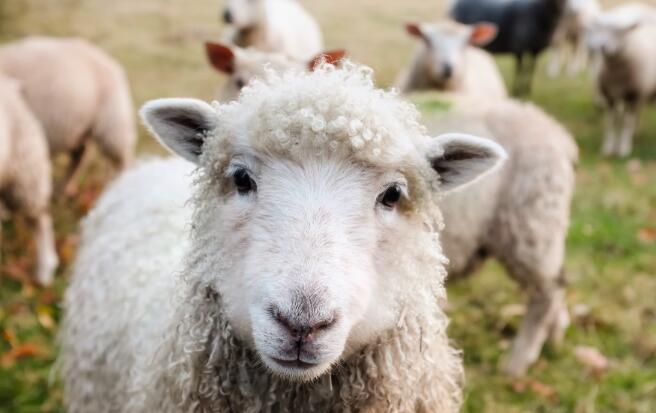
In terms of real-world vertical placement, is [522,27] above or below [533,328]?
below

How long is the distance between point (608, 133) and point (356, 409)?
7484 millimetres

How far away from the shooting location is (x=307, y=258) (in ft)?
5.06

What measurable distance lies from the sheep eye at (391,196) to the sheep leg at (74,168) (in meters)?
4.60

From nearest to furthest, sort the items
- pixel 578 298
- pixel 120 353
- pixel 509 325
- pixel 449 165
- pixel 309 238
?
pixel 309 238, pixel 449 165, pixel 120 353, pixel 509 325, pixel 578 298

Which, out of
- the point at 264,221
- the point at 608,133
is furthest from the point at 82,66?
the point at 608,133

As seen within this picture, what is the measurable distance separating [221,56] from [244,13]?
79.7 inches

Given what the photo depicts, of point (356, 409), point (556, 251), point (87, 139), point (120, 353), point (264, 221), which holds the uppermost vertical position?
point (264, 221)

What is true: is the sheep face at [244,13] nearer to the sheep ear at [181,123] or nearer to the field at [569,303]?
the field at [569,303]

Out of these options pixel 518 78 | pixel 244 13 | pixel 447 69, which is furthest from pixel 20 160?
pixel 518 78

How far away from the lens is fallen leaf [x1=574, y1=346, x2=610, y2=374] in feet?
12.6

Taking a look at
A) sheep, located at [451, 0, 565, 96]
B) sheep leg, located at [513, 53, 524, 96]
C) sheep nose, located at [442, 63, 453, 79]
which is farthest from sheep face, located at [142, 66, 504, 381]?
sheep, located at [451, 0, 565, 96]

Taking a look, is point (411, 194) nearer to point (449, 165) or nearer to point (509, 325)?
point (449, 165)

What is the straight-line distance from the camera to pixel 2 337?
154 inches

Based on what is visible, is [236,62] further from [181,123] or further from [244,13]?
[181,123]
